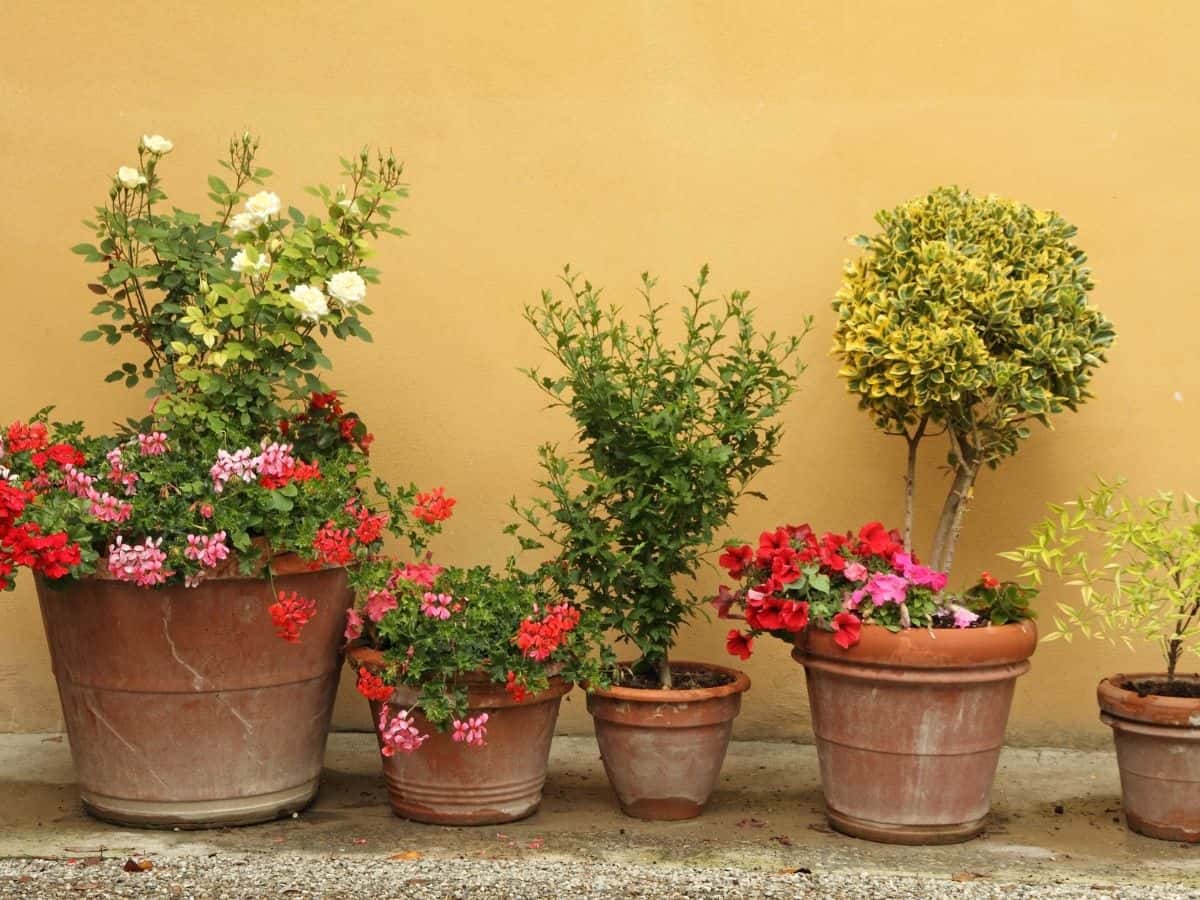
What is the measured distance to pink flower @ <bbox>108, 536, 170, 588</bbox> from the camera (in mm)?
3357

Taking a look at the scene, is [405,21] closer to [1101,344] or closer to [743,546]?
[743,546]

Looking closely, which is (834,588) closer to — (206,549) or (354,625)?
(354,625)

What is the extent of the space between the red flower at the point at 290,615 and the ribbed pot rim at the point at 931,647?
1.23 m

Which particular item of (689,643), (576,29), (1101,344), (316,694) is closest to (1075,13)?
(1101,344)

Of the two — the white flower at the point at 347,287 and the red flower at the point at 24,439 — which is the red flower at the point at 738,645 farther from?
the red flower at the point at 24,439

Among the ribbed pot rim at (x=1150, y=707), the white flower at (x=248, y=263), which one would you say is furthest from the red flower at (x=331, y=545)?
the ribbed pot rim at (x=1150, y=707)

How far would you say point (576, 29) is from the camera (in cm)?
424

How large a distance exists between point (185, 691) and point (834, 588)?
157 centimetres

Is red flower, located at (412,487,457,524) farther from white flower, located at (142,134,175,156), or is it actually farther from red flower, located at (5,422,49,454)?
white flower, located at (142,134,175,156)

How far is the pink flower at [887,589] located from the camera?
3.49 metres

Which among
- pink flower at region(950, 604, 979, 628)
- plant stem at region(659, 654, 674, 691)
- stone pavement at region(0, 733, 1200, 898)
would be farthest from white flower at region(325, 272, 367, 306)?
pink flower at region(950, 604, 979, 628)

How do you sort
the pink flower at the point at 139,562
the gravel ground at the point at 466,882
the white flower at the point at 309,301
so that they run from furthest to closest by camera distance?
1. the white flower at the point at 309,301
2. the pink flower at the point at 139,562
3. the gravel ground at the point at 466,882

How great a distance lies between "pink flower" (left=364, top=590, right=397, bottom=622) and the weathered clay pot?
1.77 m

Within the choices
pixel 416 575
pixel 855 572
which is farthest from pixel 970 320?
pixel 416 575
